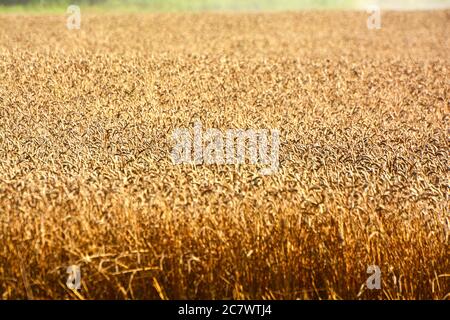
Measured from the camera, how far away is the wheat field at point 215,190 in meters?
6.34

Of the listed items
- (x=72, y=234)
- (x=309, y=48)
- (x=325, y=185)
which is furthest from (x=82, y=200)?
(x=309, y=48)

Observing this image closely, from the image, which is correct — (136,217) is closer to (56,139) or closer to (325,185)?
(325,185)

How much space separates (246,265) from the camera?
6.39 m

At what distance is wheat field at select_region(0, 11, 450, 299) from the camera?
20.8ft

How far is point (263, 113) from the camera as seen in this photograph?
13102 mm

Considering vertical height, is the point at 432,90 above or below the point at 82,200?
above

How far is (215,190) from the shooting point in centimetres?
662

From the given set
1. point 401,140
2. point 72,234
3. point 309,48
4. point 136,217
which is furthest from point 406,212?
point 309,48
